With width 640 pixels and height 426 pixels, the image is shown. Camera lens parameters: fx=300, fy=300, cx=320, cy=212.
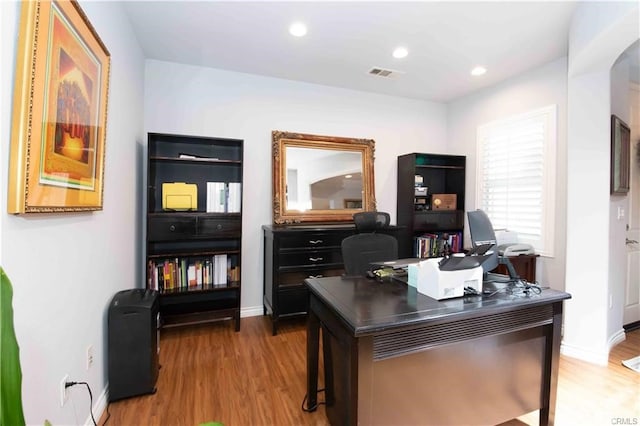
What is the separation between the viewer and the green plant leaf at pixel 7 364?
658 millimetres

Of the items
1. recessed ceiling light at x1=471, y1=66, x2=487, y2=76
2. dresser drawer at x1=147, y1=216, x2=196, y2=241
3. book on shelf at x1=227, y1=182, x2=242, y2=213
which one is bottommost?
dresser drawer at x1=147, y1=216, x2=196, y2=241

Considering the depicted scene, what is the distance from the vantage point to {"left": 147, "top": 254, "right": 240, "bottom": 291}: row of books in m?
2.90

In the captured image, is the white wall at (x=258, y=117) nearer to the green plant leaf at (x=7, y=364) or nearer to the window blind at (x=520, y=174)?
the window blind at (x=520, y=174)

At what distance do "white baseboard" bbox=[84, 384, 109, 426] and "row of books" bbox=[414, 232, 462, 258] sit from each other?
10.7ft

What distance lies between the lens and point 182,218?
2.84 meters

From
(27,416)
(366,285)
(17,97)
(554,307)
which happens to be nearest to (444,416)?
(366,285)

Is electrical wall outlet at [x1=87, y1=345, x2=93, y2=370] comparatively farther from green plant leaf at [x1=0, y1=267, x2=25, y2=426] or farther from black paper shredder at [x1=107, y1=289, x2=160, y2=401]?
green plant leaf at [x1=0, y1=267, x2=25, y2=426]

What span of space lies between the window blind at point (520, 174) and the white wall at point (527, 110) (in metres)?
0.07

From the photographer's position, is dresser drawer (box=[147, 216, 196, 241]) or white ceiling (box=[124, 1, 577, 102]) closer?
white ceiling (box=[124, 1, 577, 102])

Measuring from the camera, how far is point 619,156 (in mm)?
2613

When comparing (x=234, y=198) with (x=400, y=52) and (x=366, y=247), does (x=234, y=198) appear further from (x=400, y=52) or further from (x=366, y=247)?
(x=400, y=52)

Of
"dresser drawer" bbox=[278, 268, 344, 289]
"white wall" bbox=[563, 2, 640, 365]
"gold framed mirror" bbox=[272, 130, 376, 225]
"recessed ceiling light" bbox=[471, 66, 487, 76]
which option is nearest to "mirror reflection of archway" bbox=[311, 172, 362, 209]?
"gold framed mirror" bbox=[272, 130, 376, 225]

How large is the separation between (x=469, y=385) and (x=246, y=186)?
108 inches

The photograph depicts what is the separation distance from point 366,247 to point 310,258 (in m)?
0.89
